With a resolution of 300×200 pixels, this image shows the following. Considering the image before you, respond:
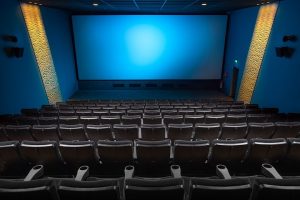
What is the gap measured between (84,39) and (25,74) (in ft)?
17.2

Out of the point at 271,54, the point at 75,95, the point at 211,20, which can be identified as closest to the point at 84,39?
the point at 75,95

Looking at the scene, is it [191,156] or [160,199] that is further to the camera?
[191,156]

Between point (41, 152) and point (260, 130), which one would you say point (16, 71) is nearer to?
point (41, 152)

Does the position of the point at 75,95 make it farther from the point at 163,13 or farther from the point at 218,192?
the point at 218,192

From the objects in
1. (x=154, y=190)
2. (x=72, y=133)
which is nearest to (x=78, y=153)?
(x=72, y=133)

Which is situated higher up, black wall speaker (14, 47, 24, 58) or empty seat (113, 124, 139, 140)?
black wall speaker (14, 47, 24, 58)

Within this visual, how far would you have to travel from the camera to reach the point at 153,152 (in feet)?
9.87

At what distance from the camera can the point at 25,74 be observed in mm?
8367

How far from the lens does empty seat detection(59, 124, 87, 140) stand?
4.14m

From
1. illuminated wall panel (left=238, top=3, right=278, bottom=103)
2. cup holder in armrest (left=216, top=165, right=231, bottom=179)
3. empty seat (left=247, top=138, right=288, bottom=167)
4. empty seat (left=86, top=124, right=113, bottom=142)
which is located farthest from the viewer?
illuminated wall panel (left=238, top=3, right=278, bottom=103)

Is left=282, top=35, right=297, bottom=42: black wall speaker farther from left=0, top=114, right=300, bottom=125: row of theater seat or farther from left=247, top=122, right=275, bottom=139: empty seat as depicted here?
left=247, top=122, right=275, bottom=139: empty seat

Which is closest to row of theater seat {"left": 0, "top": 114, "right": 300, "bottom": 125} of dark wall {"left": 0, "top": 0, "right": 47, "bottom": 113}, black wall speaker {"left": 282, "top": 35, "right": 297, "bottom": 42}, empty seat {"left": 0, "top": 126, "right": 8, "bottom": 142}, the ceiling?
empty seat {"left": 0, "top": 126, "right": 8, "bottom": 142}

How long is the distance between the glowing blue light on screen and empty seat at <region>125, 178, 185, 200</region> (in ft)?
39.3

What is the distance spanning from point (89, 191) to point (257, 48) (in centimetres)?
956
